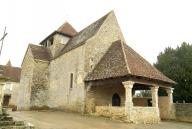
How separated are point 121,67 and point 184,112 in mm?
6561

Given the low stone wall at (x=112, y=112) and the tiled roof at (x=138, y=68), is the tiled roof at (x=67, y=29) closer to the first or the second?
the tiled roof at (x=138, y=68)

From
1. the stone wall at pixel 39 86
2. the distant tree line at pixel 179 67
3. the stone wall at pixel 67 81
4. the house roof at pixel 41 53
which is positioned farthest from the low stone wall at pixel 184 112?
the house roof at pixel 41 53

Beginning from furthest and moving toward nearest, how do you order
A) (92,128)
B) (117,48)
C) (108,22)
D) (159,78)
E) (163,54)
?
(163,54)
(108,22)
(117,48)
(159,78)
(92,128)

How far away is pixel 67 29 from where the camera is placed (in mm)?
25516

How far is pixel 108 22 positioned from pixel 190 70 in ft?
39.3

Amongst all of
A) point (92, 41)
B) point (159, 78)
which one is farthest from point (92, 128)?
point (92, 41)

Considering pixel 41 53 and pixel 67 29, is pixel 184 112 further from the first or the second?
pixel 41 53

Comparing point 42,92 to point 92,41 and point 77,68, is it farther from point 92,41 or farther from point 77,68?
point 92,41

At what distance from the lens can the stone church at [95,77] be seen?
13633 millimetres

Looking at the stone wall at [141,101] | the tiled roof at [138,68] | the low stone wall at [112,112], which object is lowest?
the low stone wall at [112,112]

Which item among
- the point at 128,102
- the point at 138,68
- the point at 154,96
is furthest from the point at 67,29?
the point at 128,102

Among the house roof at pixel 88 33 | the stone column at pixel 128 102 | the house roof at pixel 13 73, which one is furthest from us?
the house roof at pixel 13 73

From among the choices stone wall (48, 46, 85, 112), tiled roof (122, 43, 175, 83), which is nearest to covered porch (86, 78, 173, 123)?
tiled roof (122, 43, 175, 83)

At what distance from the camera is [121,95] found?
708 inches
